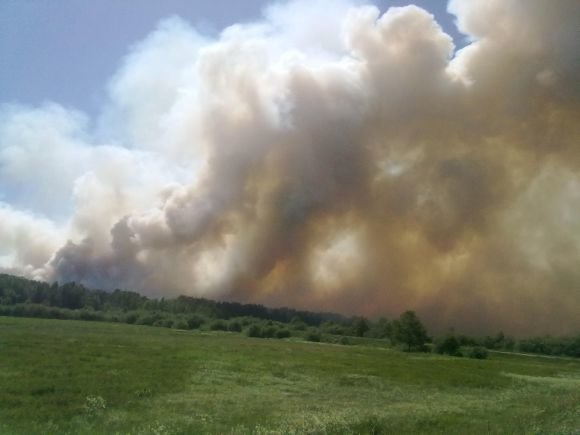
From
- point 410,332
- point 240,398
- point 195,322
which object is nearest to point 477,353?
point 410,332

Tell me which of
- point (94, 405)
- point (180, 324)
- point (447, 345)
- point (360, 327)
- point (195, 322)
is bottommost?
point (94, 405)

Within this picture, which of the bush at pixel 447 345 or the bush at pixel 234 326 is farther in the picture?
the bush at pixel 234 326

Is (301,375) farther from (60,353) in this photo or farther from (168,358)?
(60,353)

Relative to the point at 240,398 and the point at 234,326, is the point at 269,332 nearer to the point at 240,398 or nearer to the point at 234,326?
the point at 234,326

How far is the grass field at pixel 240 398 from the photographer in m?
23.4

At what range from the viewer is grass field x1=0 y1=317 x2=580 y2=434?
2341 cm

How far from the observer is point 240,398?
103 feet

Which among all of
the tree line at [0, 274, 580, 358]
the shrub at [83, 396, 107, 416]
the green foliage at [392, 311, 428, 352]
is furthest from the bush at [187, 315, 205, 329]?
the shrub at [83, 396, 107, 416]

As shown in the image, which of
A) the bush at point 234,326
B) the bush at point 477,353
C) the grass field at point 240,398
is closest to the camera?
the grass field at point 240,398

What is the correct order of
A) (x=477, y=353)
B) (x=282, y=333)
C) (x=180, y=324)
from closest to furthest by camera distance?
(x=477, y=353) → (x=282, y=333) → (x=180, y=324)

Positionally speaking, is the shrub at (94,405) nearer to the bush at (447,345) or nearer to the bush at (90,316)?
the bush at (447,345)

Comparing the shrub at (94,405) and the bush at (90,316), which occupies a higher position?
the bush at (90,316)

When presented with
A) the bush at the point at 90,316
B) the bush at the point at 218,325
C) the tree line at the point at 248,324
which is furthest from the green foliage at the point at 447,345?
the bush at the point at 90,316

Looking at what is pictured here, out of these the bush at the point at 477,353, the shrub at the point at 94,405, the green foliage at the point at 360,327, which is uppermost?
the green foliage at the point at 360,327
